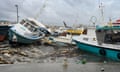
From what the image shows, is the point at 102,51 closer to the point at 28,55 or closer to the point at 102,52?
the point at 102,52

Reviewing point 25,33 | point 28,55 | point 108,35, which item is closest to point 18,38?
point 25,33

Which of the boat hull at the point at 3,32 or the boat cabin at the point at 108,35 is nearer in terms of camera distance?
the boat cabin at the point at 108,35

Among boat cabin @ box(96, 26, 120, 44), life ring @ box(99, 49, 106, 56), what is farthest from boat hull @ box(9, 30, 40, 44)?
life ring @ box(99, 49, 106, 56)

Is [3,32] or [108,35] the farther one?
[3,32]

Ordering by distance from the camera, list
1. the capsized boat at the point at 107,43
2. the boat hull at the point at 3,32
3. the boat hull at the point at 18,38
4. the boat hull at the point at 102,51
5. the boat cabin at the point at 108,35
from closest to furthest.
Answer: the boat hull at the point at 102,51 → the capsized boat at the point at 107,43 → the boat cabin at the point at 108,35 → the boat hull at the point at 18,38 → the boat hull at the point at 3,32

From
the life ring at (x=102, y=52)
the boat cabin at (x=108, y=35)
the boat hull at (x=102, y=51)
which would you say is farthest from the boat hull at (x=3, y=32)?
the life ring at (x=102, y=52)

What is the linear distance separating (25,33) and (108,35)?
14649 mm

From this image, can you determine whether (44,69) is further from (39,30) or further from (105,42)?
(39,30)

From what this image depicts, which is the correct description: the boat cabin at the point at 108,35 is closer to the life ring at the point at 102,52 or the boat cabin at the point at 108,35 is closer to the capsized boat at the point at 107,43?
the capsized boat at the point at 107,43

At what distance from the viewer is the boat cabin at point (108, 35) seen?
1908 cm

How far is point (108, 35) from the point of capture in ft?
64.4

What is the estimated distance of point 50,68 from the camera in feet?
35.8

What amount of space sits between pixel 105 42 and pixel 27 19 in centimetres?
1758

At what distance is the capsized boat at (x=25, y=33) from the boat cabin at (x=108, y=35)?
43.6 feet
